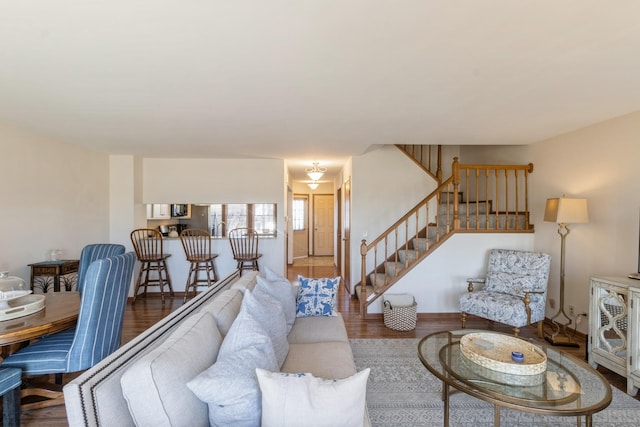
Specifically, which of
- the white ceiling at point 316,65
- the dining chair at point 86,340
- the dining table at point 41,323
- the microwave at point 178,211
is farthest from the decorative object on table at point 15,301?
the microwave at point 178,211

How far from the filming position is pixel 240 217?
6223mm

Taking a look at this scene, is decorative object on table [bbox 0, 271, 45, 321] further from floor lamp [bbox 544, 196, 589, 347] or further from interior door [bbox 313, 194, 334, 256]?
interior door [bbox 313, 194, 334, 256]

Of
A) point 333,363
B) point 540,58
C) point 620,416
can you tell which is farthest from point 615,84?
point 333,363

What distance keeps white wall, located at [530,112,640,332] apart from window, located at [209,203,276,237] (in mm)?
4302

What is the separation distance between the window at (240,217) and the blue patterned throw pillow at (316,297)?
3108mm

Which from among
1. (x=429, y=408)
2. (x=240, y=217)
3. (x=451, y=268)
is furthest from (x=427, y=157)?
(x=429, y=408)

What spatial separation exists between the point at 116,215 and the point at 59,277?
5.08 ft

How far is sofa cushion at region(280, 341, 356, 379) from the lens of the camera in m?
1.75

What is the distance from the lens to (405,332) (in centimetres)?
362

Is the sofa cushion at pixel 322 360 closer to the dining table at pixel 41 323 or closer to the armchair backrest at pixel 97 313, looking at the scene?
the armchair backrest at pixel 97 313

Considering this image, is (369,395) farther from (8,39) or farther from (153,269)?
(153,269)

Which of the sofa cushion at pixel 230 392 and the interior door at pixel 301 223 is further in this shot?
the interior door at pixel 301 223

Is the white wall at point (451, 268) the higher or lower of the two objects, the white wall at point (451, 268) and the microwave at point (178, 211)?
the lower

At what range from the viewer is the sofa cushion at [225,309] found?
167 centimetres
